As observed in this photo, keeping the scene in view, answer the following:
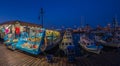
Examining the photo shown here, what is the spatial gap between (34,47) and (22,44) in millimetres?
3690

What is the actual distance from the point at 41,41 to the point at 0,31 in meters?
22.3

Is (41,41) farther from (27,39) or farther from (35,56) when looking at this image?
(27,39)

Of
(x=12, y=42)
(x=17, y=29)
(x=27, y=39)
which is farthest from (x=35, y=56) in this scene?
(x=17, y=29)

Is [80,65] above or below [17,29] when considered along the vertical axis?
below

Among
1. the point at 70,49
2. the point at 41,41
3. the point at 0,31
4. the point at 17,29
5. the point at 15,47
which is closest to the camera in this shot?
the point at 41,41

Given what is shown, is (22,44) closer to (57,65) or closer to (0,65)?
(0,65)

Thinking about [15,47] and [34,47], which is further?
[15,47]

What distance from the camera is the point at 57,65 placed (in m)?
14.7

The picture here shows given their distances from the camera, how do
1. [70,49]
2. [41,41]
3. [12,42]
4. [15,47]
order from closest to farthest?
[41,41] → [70,49] → [15,47] → [12,42]

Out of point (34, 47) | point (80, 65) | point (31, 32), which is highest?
point (31, 32)

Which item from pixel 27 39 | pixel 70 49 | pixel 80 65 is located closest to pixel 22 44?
pixel 27 39

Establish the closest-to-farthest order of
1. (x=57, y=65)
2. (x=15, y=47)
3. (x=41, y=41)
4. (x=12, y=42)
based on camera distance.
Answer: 1. (x=57, y=65)
2. (x=41, y=41)
3. (x=15, y=47)
4. (x=12, y=42)

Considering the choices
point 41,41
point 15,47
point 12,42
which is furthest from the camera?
point 12,42

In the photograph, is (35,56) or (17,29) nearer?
(35,56)
